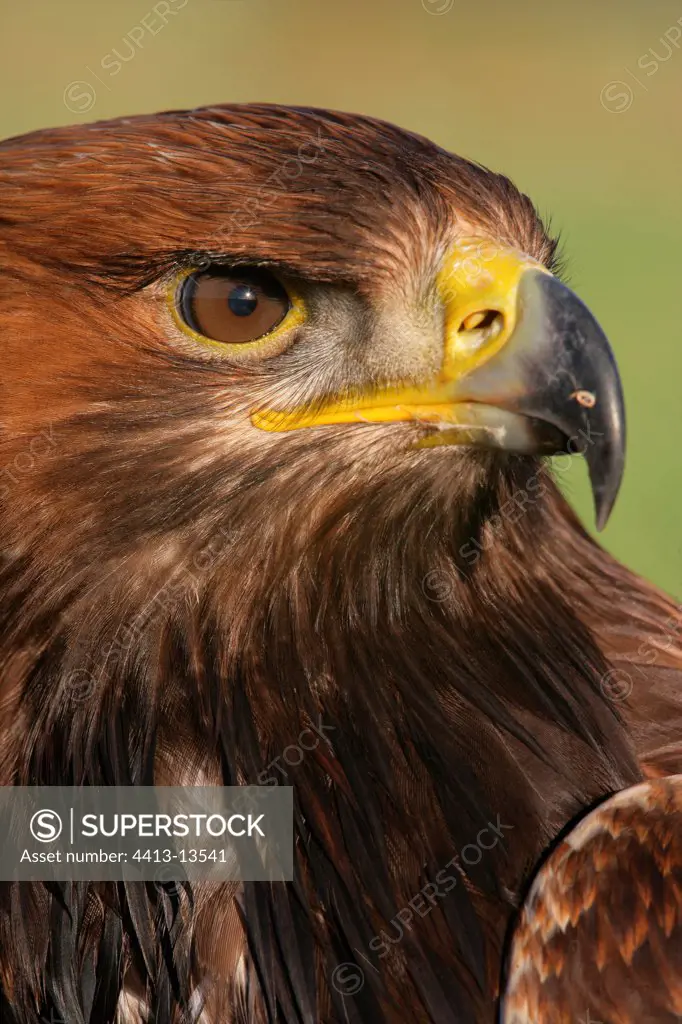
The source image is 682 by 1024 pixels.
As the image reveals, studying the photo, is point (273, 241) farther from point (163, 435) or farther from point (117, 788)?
point (117, 788)

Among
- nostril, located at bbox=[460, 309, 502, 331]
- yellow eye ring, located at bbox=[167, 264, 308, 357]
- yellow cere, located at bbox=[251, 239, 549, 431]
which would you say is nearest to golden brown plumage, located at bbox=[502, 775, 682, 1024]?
yellow cere, located at bbox=[251, 239, 549, 431]

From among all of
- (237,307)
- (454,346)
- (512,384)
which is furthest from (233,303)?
(512,384)

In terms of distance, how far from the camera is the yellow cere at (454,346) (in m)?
2.20

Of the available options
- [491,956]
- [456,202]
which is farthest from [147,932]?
[456,202]

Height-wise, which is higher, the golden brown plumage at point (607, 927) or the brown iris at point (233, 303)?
the brown iris at point (233, 303)

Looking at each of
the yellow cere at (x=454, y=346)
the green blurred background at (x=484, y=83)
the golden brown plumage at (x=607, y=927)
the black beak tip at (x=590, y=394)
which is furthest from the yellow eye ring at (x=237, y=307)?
the green blurred background at (x=484, y=83)

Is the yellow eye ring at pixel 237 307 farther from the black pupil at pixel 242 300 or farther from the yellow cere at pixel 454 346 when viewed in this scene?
the yellow cere at pixel 454 346

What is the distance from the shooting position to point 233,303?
223cm

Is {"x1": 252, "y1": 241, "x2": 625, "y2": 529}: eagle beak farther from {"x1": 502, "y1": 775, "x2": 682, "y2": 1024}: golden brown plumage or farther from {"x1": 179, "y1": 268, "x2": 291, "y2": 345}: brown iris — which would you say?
{"x1": 502, "y1": 775, "x2": 682, "y2": 1024}: golden brown plumage

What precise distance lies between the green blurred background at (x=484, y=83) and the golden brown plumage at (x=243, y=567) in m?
5.10

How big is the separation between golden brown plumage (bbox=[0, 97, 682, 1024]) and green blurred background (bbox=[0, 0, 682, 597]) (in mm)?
5098

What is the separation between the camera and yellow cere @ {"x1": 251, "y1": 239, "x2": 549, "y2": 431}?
220 centimetres

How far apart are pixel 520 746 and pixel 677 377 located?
5.43m

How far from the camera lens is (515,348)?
2.16 meters
